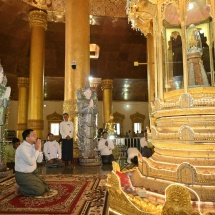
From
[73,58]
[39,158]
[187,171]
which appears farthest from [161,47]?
[73,58]

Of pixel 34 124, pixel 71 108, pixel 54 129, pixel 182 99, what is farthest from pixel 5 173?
pixel 54 129

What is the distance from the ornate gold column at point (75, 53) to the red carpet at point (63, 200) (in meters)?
3.35

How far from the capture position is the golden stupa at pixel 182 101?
201 cm

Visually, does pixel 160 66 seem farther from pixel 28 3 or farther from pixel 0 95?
pixel 28 3

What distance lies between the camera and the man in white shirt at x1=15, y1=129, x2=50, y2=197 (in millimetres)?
3695

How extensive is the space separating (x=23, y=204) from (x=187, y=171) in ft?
7.60

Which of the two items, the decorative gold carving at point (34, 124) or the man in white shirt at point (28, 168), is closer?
the man in white shirt at point (28, 168)

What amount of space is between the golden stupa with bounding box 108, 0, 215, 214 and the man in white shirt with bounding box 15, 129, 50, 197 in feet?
6.09

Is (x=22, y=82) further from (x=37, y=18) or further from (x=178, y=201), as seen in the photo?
(x=178, y=201)

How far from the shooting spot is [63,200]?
3.42 meters

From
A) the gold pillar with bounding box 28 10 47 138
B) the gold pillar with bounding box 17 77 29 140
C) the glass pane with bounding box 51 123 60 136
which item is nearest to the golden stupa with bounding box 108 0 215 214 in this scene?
the gold pillar with bounding box 28 10 47 138

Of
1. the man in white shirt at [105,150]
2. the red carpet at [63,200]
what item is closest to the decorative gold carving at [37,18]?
the man in white shirt at [105,150]

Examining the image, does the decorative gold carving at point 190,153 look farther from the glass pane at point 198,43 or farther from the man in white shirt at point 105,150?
the man in white shirt at point 105,150

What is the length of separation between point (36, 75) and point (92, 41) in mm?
5133
